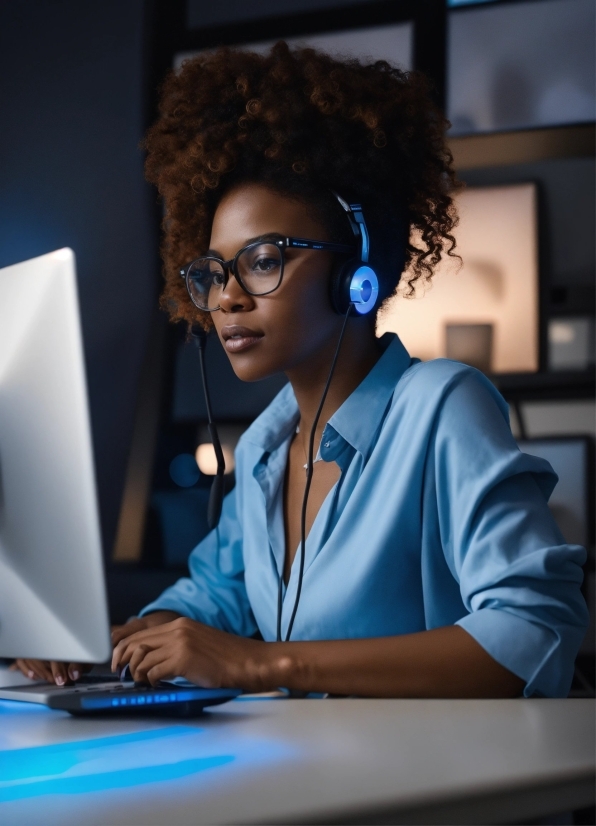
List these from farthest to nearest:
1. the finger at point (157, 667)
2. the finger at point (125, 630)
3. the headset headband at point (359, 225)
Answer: the headset headband at point (359, 225), the finger at point (125, 630), the finger at point (157, 667)

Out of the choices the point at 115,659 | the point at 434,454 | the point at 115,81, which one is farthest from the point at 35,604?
the point at 115,81

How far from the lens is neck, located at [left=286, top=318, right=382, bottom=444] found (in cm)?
134

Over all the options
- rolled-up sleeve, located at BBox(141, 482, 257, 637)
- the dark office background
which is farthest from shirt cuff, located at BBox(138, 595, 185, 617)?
the dark office background

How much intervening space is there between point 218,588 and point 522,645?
2.33 feet

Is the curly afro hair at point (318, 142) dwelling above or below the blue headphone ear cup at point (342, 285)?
above

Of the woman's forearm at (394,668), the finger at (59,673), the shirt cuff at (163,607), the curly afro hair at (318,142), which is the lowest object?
the shirt cuff at (163,607)

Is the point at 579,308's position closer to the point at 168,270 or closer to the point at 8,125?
the point at 168,270

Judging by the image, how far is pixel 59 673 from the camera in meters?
1.03

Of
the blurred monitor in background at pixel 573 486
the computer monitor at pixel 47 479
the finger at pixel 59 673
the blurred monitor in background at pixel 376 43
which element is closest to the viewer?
the computer monitor at pixel 47 479

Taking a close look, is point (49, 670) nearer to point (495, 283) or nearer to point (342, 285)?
point (342, 285)

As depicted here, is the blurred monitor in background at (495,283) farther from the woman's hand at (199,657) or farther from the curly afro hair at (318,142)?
the woman's hand at (199,657)

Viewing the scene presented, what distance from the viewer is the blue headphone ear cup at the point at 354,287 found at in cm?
122

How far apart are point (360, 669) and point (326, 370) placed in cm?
58

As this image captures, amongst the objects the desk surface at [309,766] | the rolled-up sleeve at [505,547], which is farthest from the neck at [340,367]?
the desk surface at [309,766]
